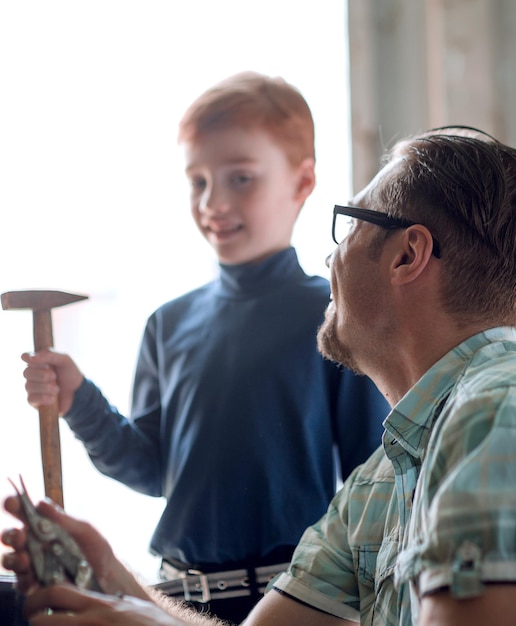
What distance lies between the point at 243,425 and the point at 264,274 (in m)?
0.31

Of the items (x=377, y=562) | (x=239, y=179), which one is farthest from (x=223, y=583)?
(x=239, y=179)

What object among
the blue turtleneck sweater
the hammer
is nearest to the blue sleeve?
the blue turtleneck sweater

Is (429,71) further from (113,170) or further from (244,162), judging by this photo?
(113,170)

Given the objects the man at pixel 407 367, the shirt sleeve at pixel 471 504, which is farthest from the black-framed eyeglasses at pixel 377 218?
the shirt sleeve at pixel 471 504

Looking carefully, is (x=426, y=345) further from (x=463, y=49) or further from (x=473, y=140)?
(x=463, y=49)

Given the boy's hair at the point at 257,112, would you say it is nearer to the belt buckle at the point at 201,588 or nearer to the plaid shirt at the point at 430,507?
the plaid shirt at the point at 430,507

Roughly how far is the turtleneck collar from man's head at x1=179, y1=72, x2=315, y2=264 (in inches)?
0.7

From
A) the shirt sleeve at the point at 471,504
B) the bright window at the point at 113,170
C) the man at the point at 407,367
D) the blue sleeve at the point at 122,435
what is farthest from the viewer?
the bright window at the point at 113,170

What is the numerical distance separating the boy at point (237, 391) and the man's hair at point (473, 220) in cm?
44

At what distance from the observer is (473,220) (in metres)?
1.11

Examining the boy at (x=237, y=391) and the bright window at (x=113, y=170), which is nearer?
the boy at (x=237, y=391)

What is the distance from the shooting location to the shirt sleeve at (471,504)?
2.41 ft

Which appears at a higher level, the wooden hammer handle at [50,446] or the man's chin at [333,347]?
the man's chin at [333,347]

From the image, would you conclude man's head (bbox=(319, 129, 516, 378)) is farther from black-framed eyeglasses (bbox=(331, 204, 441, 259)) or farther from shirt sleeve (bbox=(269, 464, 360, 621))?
shirt sleeve (bbox=(269, 464, 360, 621))
